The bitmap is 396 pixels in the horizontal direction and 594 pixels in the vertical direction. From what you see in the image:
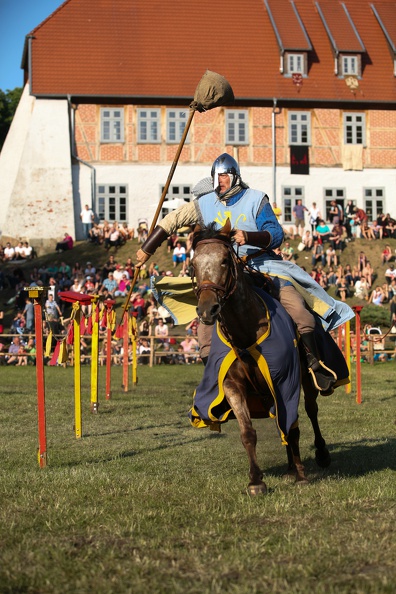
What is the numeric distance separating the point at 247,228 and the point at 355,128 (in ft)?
149

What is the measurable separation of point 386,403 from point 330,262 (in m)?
21.7

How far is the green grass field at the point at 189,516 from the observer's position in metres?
5.43

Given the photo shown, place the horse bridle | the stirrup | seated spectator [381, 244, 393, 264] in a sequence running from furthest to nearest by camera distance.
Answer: seated spectator [381, 244, 393, 264] → the stirrup → the horse bridle

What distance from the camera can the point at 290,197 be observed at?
5162cm

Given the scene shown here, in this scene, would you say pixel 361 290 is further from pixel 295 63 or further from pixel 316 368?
pixel 316 368

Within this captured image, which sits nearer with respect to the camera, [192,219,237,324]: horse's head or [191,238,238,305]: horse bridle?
[192,219,237,324]: horse's head

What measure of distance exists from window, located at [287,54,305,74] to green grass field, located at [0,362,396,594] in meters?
41.6

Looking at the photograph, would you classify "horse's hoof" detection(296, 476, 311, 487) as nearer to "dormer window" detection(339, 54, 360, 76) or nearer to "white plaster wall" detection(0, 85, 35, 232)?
"white plaster wall" detection(0, 85, 35, 232)

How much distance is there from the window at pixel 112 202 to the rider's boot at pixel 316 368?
138 feet

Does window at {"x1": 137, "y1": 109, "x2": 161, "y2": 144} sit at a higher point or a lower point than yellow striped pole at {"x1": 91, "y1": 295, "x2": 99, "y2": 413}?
higher

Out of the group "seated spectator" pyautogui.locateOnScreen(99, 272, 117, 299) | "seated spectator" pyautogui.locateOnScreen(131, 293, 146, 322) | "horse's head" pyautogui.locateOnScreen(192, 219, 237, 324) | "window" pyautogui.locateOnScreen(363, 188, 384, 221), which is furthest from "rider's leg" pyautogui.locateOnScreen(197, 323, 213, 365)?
"window" pyautogui.locateOnScreen(363, 188, 384, 221)

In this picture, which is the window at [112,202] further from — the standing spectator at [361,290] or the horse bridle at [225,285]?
the horse bridle at [225,285]

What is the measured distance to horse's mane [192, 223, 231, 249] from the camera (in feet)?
26.0

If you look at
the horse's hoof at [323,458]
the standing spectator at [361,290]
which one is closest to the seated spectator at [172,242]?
the standing spectator at [361,290]
